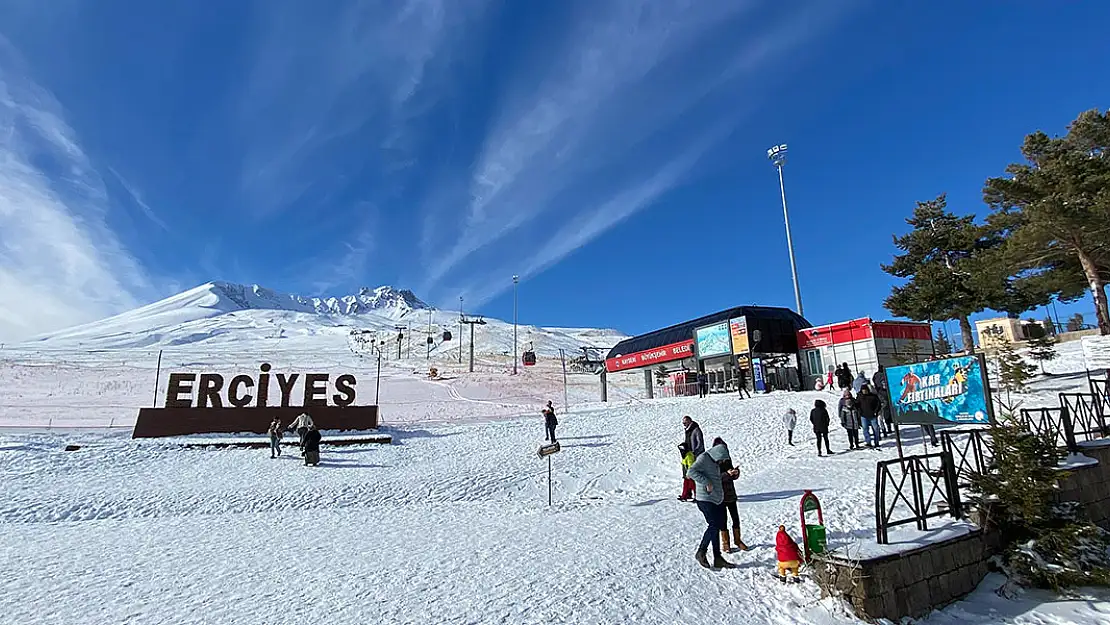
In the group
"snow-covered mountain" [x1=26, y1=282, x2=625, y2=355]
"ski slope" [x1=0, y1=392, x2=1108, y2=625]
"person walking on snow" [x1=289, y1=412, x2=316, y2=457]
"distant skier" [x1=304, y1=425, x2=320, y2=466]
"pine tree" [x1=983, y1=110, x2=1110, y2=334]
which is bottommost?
"ski slope" [x1=0, y1=392, x2=1108, y2=625]

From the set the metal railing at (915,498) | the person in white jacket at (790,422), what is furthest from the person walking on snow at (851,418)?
the metal railing at (915,498)

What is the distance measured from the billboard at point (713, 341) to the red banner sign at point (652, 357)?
8.82ft

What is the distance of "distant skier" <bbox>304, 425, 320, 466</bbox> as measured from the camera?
51.8 feet

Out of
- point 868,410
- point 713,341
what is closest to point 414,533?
point 868,410

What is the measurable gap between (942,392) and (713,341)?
17.5 meters

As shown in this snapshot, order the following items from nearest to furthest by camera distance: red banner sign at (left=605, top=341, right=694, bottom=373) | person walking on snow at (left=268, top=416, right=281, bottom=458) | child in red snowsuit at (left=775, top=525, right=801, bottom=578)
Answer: child in red snowsuit at (left=775, top=525, right=801, bottom=578), person walking on snow at (left=268, top=416, right=281, bottom=458), red banner sign at (left=605, top=341, right=694, bottom=373)

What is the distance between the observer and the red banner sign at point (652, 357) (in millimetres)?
35781

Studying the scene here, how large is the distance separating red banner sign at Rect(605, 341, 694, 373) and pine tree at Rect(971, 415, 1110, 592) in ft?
89.4

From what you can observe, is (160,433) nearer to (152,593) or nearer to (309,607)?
(152,593)

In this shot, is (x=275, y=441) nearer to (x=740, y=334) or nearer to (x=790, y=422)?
(x=790, y=422)

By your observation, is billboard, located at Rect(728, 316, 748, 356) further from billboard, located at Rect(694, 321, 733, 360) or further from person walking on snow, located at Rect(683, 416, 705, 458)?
person walking on snow, located at Rect(683, 416, 705, 458)

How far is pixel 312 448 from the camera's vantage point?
623 inches

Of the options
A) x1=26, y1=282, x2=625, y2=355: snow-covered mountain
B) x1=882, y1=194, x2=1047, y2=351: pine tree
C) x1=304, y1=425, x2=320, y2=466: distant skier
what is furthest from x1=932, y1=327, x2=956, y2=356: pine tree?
x1=26, y1=282, x2=625, y2=355: snow-covered mountain

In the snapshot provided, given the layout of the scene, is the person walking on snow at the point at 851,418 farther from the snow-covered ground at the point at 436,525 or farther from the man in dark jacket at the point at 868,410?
the snow-covered ground at the point at 436,525
